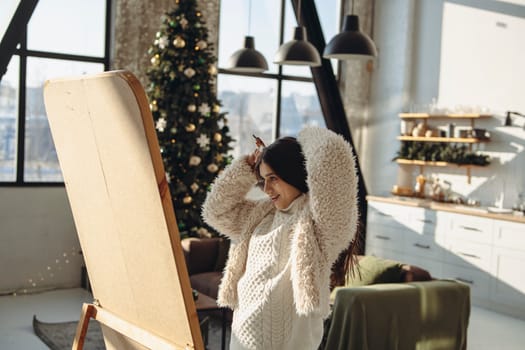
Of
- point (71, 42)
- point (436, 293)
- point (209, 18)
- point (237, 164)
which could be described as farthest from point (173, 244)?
point (209, 18)

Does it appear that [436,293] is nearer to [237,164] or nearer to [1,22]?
[237,164]

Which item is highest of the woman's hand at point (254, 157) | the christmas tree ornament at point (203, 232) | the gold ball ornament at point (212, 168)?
the woman's hand at point (254, 157)

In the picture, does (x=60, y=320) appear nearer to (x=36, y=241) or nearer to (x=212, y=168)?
(x=36, y=241)

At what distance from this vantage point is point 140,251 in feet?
6.07

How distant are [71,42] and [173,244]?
18.8ft

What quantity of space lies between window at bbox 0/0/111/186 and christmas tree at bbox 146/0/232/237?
82 cm

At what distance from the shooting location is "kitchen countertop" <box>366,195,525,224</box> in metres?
6.49

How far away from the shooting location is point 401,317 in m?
4.05

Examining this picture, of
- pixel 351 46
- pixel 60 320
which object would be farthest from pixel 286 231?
pixel 60 320

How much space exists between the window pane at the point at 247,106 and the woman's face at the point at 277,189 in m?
6.03

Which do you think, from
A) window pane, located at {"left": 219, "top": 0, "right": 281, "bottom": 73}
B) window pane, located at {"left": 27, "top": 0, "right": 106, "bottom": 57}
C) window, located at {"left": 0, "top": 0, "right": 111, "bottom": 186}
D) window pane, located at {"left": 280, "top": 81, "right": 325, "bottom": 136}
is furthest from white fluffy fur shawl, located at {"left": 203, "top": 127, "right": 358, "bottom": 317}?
window pane, located at {"left": 280, "top": 81, "right": 325, "bottom": 136}

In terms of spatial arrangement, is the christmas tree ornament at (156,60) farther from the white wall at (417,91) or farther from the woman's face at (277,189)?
the woman's face at (277,189)

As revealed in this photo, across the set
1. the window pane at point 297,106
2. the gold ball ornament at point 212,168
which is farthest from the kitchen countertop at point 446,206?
the gold ball ornament at point 212,168

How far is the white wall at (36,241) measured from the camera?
664 centimetres
